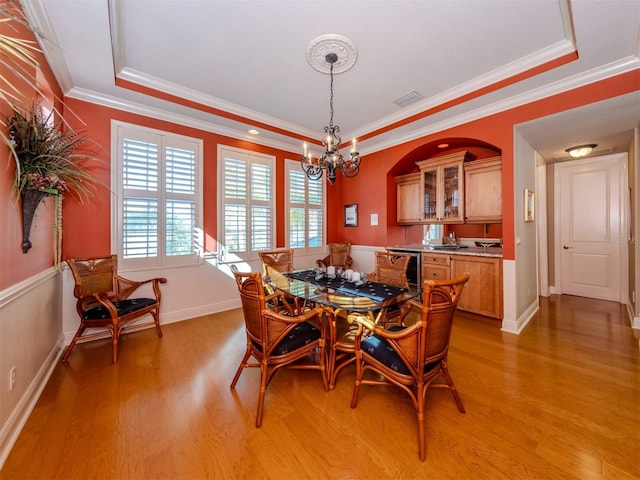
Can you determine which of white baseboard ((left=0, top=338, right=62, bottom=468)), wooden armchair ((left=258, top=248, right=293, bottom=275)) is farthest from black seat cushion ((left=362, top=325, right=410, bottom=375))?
white baseboard ((left=0, top=338, right=62, bottom=468))

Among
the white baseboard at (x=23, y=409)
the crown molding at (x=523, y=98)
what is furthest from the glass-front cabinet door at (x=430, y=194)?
the white baseboard at (x=23, y=409)

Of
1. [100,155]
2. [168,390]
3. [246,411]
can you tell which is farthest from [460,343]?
[100,155]

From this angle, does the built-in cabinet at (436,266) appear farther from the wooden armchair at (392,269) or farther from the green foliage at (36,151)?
the green foliage at (36,151)

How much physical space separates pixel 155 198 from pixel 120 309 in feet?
4.74

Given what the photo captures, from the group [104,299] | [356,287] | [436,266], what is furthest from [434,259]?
[104,299]

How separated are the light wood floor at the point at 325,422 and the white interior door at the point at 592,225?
2.33 meters

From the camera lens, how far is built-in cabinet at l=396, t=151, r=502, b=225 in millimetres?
3752

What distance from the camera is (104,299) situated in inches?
102

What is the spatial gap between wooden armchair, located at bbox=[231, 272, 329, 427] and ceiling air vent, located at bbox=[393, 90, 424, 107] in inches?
113

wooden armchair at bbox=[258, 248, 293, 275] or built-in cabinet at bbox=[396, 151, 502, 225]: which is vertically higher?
built-in cabinet at bbox=[396, 151, 502, 225]

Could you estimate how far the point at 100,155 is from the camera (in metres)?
3.05

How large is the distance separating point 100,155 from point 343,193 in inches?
157

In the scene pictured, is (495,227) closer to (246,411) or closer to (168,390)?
(246,411)

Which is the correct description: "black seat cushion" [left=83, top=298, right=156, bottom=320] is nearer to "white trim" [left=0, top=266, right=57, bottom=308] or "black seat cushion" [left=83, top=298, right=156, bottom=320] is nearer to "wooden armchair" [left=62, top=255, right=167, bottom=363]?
"wooden armchair" [left=62, top=255, right=167, bottom=363]
